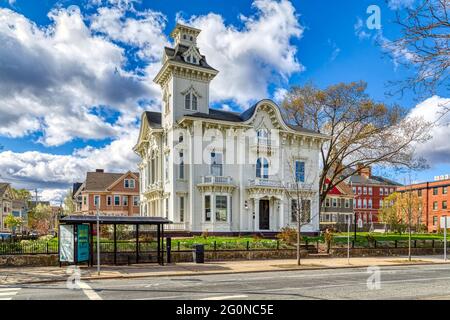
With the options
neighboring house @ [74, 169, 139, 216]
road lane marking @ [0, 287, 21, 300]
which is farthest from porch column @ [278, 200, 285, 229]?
neighboring house @ [74, 169, 139, 216]

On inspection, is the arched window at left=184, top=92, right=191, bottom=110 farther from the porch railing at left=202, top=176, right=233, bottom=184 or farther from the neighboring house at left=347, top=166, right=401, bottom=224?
the neighboring house at left=347, top=166, right=401, bottom=224

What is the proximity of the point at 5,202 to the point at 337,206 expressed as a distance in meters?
73.5

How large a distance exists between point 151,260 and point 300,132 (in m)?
24.2

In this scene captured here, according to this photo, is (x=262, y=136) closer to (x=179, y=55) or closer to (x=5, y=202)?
(x=179, y=55)

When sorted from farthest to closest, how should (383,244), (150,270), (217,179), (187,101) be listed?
(187,101) < (217,179) < (383,244) < (150,270)

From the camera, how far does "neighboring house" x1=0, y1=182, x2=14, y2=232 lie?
85.3 metres

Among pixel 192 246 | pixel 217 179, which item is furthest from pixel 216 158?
pixel 192 246

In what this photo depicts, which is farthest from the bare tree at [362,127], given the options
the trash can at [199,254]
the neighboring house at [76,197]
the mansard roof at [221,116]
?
the neighboring house at [76,197]

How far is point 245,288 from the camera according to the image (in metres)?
13.8

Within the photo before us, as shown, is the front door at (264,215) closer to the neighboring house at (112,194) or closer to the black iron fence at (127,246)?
the black iron fence at (127,246)

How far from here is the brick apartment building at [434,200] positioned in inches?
2921

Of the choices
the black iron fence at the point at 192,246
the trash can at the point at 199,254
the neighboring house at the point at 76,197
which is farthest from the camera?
the neighboring house at the point at 76,197

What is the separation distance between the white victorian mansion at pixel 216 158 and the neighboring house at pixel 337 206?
37.8 metres
